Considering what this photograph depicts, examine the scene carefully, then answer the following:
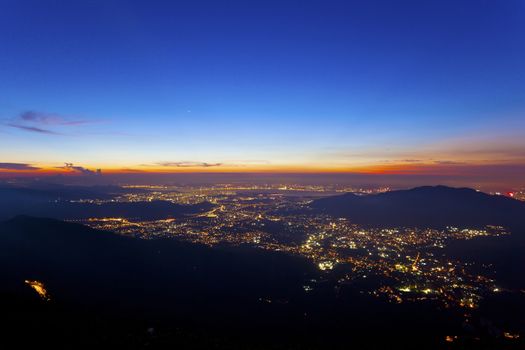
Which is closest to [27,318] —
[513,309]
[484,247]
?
[513,309]

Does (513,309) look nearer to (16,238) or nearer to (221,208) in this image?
(16,238)

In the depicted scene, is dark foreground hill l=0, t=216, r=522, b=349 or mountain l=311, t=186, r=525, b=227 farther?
mountain l=311, t=186, r=525, b=227

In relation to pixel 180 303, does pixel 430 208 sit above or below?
above

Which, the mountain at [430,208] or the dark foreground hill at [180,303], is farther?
the mountain at [430,208]

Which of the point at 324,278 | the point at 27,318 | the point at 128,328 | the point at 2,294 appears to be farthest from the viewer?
the point at 324,278
